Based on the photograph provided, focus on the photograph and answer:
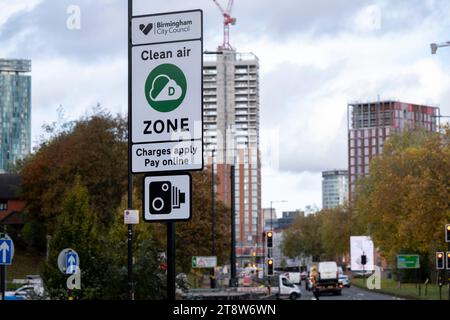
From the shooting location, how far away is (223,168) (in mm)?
169375

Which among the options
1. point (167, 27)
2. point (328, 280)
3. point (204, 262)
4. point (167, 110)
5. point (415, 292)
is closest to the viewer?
point (167, 110)

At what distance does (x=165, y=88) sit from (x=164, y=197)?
36.8 inches

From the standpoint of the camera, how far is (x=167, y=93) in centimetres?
797

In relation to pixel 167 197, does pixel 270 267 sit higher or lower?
lower

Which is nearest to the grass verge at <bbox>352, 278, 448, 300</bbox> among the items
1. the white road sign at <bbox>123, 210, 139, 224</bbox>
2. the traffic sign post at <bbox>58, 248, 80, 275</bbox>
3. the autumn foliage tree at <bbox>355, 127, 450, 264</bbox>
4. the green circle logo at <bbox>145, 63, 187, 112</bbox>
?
the autumn foliage tree at <bbox>355, 127, 450, 264</bbox>

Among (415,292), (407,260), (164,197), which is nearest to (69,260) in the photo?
(164,197)

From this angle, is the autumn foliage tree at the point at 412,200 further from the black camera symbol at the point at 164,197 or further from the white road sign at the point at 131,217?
the black camera symbol at the point at 164,197

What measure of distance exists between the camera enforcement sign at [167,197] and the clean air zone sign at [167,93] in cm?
10

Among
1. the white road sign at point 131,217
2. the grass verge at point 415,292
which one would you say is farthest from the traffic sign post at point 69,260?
the grass verge at point 415,292

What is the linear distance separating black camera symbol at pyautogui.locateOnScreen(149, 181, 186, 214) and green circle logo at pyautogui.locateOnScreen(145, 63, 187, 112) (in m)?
0.66

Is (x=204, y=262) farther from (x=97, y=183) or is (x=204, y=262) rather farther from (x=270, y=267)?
(x=97, y=183)

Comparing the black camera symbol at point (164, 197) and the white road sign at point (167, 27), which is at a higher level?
the white road sign at point (167, 27)

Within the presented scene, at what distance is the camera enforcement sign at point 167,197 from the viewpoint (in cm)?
812

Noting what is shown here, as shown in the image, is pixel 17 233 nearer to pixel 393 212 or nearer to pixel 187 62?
pixel 393 212
